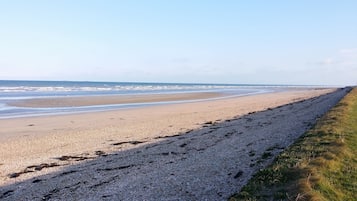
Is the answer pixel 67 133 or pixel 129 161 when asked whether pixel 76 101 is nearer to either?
pixel 67 133

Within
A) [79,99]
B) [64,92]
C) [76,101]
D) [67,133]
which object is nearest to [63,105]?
[76,101]

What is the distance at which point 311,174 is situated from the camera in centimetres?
739

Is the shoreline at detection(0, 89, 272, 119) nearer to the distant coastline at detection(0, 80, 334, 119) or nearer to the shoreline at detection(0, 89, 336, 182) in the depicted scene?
the distant coastline at detection(0, 80, 334, 119)

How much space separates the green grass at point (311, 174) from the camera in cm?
658

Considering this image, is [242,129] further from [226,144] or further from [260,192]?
[260,192]

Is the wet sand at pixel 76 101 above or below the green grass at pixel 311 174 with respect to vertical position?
below

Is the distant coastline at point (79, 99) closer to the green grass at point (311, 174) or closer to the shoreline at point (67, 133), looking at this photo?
the shoreline at point (67, 133)

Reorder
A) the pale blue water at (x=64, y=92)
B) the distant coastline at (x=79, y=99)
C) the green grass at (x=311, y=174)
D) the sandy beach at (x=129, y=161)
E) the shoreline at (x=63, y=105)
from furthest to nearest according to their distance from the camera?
the distant coastline at (x=79, y=99), the pale blue water at (x=64, y=92), the shoreline at (x=63, y=105), the sandy beach at (x=129, y=161), the green grass at (x=311, y=174)

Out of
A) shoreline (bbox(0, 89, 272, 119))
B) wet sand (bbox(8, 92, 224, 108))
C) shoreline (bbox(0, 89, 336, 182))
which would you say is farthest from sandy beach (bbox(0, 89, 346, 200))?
wet sand (bbox(8, 92, 224, 108))

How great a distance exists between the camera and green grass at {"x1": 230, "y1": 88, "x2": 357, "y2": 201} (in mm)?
6578

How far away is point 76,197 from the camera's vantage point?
8977 mm

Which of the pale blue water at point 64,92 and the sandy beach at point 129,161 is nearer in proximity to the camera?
the sandy beach at point 129,161

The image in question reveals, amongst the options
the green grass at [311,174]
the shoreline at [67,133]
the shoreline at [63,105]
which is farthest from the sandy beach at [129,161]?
the shoreline at [63,105]

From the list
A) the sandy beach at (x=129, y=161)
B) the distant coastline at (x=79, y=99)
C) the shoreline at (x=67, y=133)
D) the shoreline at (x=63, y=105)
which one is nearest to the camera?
the sandy beach at (x=129, y=161)
